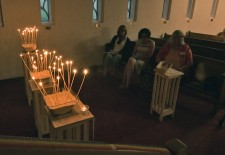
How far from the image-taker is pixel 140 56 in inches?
171

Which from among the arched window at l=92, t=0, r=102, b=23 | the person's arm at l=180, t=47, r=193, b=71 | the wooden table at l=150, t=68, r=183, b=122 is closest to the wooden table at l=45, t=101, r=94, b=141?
the wooden table at l=150, t=68, r=183, b=122

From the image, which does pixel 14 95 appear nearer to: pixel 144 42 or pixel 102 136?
pixel 102 136

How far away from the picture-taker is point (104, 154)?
1.85 feet

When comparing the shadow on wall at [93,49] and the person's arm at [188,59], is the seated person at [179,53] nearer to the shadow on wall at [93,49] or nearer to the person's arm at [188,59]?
the person's arm at [188,59]

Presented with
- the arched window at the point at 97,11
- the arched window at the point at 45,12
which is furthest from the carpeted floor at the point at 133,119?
the arched window at the point at 97,11

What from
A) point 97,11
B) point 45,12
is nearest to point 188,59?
point 97,11

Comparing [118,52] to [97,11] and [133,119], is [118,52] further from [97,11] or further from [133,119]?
[133,119]

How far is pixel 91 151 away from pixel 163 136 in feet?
8.10

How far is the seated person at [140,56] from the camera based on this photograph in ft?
13.7

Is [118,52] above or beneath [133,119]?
above

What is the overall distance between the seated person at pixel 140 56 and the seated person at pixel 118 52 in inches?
21.4

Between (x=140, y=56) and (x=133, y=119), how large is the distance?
1.56 m

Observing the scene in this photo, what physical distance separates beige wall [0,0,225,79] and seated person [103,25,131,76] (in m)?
0.73

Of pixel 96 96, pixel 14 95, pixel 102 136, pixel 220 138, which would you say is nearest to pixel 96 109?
pixel 96 96
